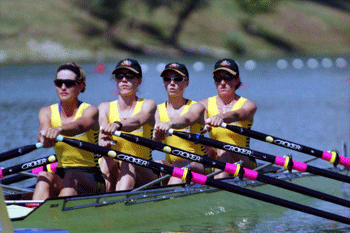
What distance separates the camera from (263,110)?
20.6 m

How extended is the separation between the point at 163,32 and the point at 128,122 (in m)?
49.7

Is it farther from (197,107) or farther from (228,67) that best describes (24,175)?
(228,67)

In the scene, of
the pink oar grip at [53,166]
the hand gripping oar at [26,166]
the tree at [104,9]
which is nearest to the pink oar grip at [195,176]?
the hand gripping oar at [26,166]

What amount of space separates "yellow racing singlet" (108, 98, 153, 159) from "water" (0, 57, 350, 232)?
979mm

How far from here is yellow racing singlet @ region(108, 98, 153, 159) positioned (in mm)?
7715

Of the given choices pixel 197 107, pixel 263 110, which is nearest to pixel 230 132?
pixel 197 107

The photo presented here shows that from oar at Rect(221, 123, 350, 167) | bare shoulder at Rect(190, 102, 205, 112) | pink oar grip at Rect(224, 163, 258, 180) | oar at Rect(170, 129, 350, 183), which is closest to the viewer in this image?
pink oar grip at Rect(224, 163, 258, 180)

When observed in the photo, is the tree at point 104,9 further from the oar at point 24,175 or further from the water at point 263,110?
the oar at point 24,175

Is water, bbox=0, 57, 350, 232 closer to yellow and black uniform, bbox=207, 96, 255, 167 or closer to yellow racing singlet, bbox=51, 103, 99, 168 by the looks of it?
yellow and black uniform, bbox=207, 96, 255, 167

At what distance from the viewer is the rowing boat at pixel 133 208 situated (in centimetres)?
648

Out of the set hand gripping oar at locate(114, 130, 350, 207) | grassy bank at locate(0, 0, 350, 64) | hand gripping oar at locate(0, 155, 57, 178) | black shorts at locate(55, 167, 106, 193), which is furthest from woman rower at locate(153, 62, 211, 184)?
grassy bank at locate(0, 0, 350, 64)

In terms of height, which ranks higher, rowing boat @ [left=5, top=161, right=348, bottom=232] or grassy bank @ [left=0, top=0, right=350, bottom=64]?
grassy bank @ [left=0, top=0, right=350, bottom=64]

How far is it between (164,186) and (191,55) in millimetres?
46935

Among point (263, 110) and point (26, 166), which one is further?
point (263, 110)
